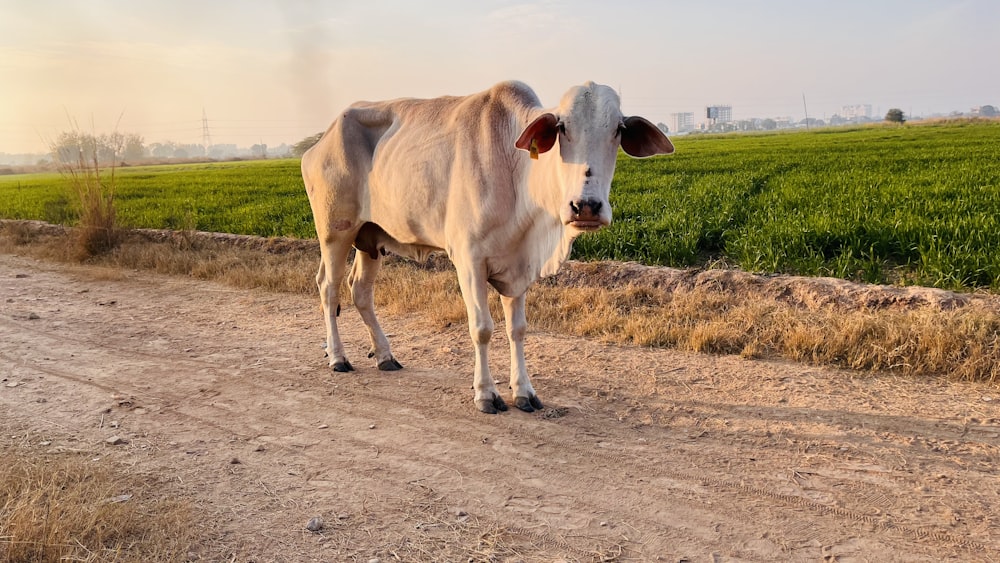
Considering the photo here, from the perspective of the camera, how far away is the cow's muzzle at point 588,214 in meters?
3.69

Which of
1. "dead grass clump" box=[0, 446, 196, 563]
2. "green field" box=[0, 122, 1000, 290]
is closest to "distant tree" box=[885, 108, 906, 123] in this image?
"green field" box=[0, 122, 1000, 290]

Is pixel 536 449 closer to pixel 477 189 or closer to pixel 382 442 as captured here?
pixel 382 442

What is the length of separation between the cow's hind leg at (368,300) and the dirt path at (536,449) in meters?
0.19

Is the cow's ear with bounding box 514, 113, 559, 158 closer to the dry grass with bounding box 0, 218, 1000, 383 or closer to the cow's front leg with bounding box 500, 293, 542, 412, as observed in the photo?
the cow's front leg with bounding box 500, 293, 542, 412

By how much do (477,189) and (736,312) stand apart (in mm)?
2884

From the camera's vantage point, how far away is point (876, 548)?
296cm

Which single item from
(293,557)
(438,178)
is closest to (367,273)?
(438,178)

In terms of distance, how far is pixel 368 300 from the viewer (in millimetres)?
5898

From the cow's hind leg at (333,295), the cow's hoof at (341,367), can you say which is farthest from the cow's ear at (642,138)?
the cow's hoof at (341,367)

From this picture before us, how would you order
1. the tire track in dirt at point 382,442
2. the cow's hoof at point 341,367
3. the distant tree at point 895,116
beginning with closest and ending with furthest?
the tire track in dirt at point 382,442 → the cow's hoof at point 341,367 → the distant tree at point 895,116

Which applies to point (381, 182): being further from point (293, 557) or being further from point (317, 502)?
point (293, 557)

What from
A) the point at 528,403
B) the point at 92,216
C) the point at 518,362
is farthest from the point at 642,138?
the point at 92,216

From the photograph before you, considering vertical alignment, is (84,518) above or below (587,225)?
below

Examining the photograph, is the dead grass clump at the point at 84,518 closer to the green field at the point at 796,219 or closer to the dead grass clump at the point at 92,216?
the green field at the point at 796,219
